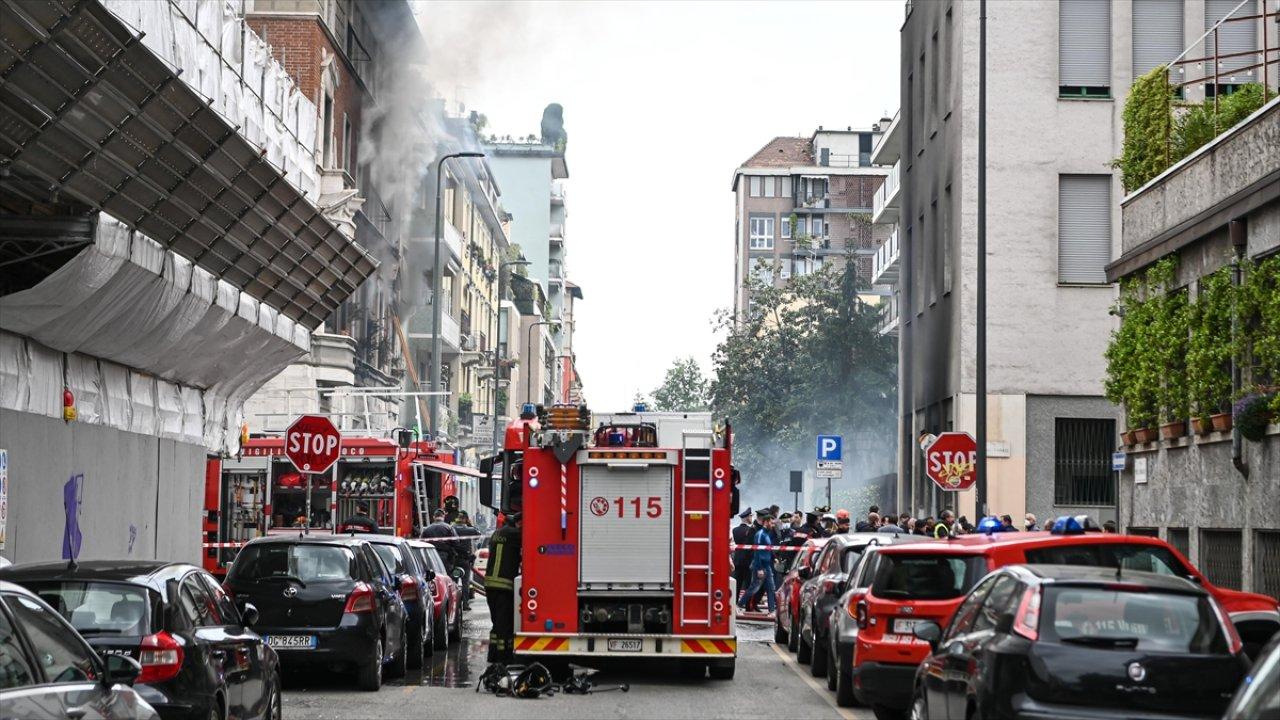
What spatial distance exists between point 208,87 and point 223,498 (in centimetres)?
964

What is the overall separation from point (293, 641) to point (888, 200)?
121 ft

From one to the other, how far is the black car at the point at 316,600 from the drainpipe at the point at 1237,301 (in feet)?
33.5

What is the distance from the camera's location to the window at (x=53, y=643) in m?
7.71

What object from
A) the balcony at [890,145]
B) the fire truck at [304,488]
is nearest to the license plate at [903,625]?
the fire truck at [304,488]

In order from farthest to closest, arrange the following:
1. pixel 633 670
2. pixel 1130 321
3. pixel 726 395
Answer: pixel 726 395 < pixel 1130 321 < pixel 633 670

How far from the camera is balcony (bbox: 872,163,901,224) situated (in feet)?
168

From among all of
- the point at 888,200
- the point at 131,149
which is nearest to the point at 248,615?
the point at 131,149

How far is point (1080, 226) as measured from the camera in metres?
36.3

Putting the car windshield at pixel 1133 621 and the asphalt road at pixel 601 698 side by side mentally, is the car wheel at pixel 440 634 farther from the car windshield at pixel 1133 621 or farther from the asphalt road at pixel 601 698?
the car windshield at pixel 1133 621

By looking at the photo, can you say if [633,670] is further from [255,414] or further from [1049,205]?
[255,414]

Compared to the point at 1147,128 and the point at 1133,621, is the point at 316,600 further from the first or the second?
the point at 1147,128

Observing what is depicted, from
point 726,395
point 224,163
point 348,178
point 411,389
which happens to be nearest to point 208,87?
point 224,163

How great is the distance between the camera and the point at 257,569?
58.6 ft

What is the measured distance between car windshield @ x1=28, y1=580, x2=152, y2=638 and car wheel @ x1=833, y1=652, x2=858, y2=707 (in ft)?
22.5
